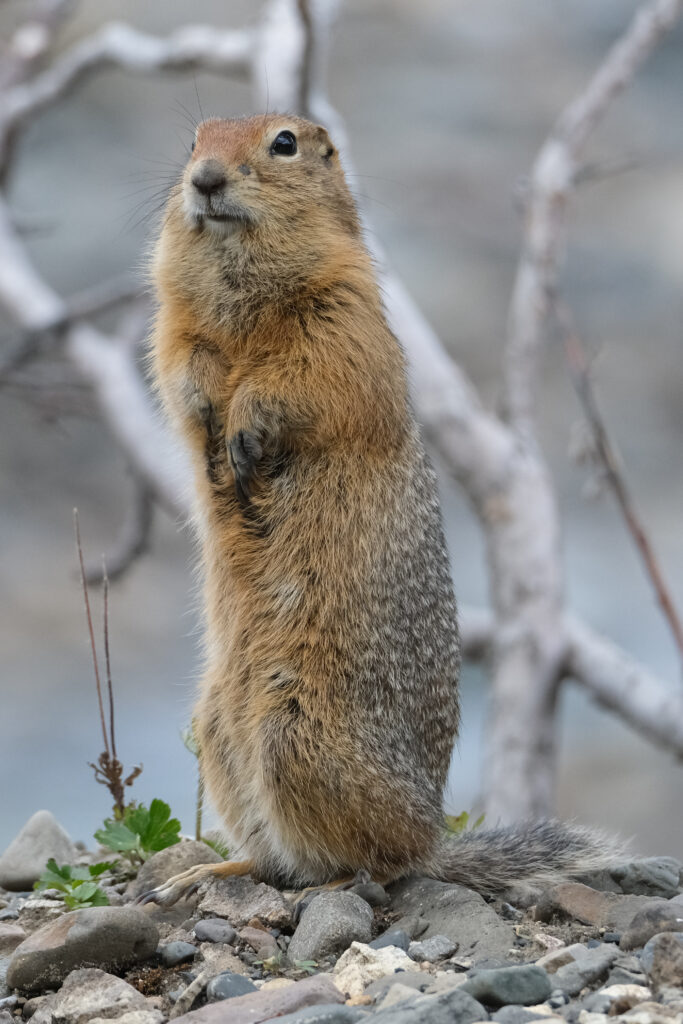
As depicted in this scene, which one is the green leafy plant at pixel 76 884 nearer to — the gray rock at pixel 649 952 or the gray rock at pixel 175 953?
the gray rock at pixel 175 953

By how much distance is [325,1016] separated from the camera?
2902 mm

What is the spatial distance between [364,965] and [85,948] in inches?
29.3

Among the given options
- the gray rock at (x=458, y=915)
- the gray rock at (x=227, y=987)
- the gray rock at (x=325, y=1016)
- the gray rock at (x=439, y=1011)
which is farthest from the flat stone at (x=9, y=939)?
the gray rock at (x=439, y=1011)

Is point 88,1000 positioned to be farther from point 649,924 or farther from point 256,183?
point 256,183

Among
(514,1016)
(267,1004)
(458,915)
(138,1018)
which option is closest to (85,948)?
(138,1018)

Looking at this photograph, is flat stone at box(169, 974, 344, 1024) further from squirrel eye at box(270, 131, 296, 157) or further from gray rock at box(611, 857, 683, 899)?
squirrel eye at box(270, 131, 296, 157)

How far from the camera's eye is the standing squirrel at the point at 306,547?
4035 millimetres

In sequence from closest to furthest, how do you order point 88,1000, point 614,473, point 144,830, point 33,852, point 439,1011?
point 439,1011 < point 88,1000 < point 144,830 < point 33,852 < point 614,473

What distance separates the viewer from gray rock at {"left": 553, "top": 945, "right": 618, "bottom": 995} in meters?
3.16

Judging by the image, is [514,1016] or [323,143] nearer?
[514,1016]

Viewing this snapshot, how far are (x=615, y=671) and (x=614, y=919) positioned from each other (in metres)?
4.62

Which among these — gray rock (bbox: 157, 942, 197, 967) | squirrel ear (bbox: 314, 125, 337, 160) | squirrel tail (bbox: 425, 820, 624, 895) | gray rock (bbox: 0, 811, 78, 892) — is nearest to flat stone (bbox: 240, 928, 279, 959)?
gray rock (bbox: 157, 942, 197, 967)

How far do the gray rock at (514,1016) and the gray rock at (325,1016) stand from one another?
304 millimetres

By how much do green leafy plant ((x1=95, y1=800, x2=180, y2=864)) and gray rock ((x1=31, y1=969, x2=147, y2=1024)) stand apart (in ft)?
3.25
